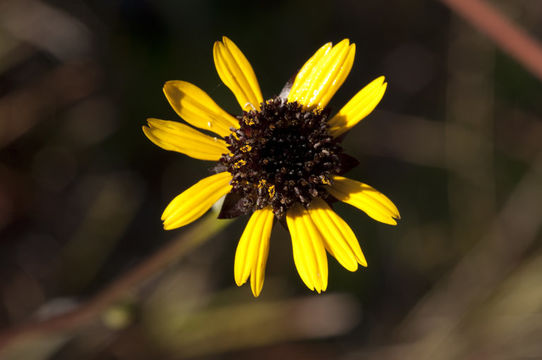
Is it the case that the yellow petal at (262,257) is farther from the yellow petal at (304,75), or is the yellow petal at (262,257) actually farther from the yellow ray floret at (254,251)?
the yellow petal at (304,75)

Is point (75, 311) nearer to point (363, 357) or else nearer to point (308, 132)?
point (308, 132)

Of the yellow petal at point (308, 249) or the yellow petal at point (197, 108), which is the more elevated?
the yellow petal at point (197, 108)

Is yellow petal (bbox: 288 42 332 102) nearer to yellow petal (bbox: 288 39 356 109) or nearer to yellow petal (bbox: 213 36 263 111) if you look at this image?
yellow petal (bbox: 288 39 356 109)

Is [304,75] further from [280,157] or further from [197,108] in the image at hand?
[197,108]

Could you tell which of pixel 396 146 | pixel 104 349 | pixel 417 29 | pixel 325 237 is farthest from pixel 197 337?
pixel 417 29

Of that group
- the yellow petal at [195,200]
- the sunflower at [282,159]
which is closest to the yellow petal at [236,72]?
the sunflower at [282,159]
